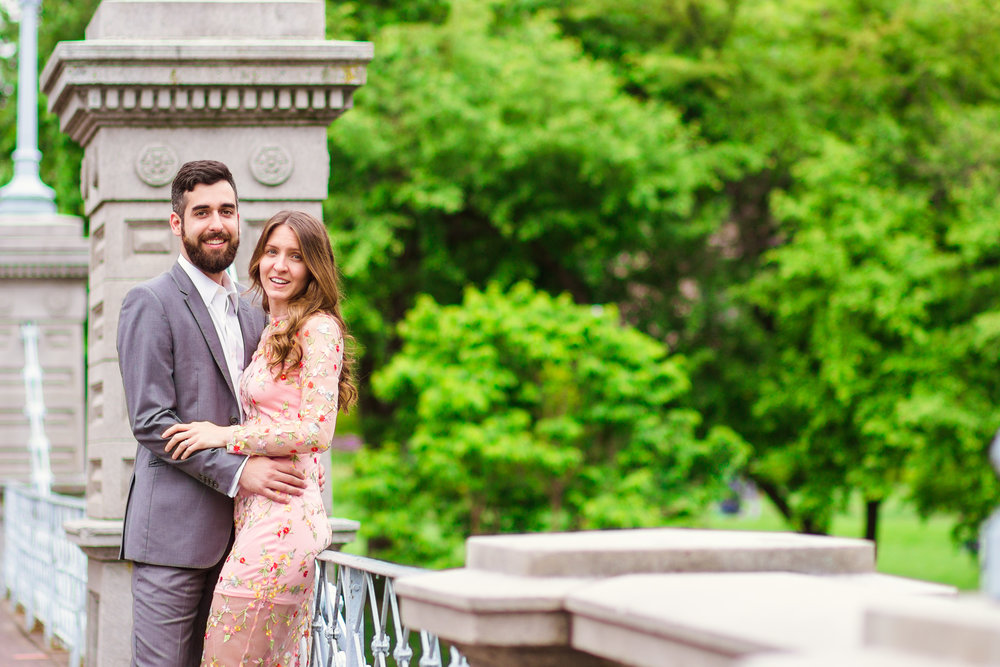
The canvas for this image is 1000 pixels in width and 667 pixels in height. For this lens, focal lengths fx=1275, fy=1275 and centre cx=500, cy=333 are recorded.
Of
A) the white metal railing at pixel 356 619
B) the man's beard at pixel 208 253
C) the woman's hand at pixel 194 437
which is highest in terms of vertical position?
the man's beard at pixel 208 253

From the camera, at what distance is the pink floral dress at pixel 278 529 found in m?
3.37

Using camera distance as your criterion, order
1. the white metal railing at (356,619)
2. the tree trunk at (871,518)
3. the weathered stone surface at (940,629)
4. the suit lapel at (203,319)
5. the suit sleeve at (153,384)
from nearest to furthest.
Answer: the weathered stone surface at (940,629), the white metal railing at (356,619), the suit sleeve at (153,384), the suit lapel at (203,319), the tree trunk at (871,518)

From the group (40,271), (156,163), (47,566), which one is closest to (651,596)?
(156,163)

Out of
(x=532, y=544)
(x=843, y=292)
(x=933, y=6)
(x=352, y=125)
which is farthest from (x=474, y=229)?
(x=532, y=544)

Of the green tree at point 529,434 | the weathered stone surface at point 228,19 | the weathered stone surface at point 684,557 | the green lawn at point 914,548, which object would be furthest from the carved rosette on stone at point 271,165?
the green lawn at point 914,548

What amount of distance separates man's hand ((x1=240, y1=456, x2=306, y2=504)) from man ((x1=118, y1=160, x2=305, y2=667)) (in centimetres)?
8

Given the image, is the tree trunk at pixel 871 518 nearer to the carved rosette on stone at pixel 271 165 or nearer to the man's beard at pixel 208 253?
the carved rosette on stone at pixel 271 165

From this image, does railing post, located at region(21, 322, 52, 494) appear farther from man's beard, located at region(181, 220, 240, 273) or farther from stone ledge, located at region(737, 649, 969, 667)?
stone ledge, located at region(737, 649, 969, 667)

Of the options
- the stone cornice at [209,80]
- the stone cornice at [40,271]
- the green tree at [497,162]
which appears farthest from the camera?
the green tree at [497,162]

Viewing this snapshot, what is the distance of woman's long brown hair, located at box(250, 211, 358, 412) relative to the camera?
344cm

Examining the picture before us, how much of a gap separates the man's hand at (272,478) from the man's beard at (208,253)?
2.16 ft

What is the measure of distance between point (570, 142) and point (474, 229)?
2565mm

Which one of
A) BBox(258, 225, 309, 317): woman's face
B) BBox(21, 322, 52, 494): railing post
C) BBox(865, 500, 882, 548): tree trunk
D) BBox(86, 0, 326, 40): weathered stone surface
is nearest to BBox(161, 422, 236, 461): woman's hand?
BBox(258, 225, 309, 317): woman's face

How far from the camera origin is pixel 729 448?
58.1ft
